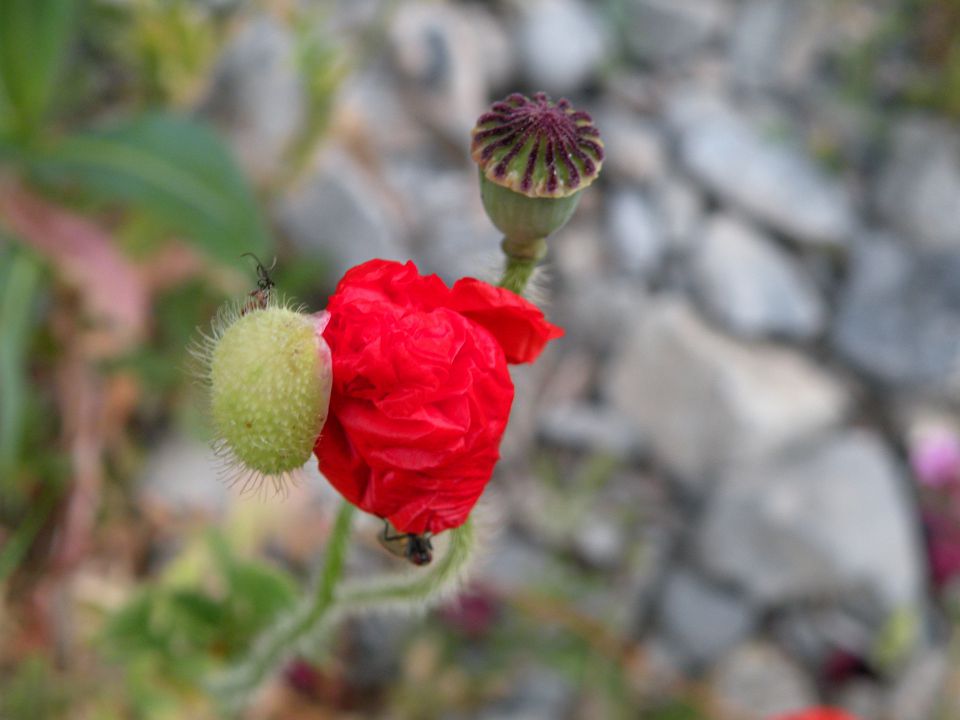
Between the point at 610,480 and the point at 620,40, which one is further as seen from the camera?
the point at 620,40

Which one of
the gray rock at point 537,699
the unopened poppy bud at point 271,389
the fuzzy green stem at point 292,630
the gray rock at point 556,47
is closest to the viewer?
the unopened poppy bud at point 271,389

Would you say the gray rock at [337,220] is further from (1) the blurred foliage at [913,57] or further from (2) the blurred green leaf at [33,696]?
(1) the blurred foliage at [913,57]

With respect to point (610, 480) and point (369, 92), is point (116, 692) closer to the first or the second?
point (610, 480)

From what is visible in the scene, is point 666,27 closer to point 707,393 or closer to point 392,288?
point 707,393

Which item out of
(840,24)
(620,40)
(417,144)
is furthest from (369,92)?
(840,24)

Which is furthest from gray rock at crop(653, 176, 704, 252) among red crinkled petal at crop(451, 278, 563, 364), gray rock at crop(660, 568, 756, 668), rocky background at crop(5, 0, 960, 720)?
red crinkled petal at crop(451, 278, 563, 364)

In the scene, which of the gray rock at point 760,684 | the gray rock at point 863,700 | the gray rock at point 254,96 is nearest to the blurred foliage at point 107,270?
the gray rock at point 254,96
